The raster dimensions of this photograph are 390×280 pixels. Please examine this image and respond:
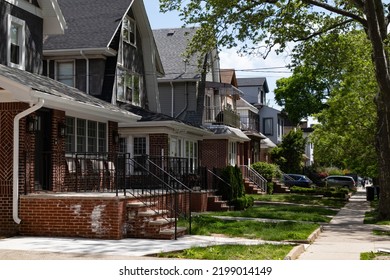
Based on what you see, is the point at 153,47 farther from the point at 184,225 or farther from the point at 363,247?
the point at 363,247

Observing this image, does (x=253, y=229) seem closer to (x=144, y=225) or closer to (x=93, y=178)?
(x=144, y=225)

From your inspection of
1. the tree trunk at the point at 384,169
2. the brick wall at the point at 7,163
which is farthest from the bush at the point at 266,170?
the brick wall at the point at 7,163

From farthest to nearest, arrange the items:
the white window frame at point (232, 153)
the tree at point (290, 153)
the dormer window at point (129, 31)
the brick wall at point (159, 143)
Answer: the tree at point (290, 153), the white window frame at point (232, 153), the dormer window at point (129, 31), the brick wall at point (159, 143)

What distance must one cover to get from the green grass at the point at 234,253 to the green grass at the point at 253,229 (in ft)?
7.98

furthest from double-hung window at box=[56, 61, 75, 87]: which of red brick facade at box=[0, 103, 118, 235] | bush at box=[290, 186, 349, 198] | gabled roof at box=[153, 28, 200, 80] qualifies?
bush at box=[290, 186, 349, 198]

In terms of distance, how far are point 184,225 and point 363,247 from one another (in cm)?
496

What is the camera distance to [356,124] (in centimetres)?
3662

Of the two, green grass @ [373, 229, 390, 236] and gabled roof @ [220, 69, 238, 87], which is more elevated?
gabled roof @ [220, 69, 238, 87]

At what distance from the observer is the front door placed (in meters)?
16.8

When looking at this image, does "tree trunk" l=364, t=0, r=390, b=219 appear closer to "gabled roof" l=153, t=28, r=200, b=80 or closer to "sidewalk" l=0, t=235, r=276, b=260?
"sidewalk" l=0, t=235, r=276, b=260

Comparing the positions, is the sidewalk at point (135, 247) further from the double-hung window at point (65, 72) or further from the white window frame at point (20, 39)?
the double-hung window at point (65, 72)

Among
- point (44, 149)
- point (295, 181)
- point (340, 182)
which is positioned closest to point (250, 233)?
point (44, 149)

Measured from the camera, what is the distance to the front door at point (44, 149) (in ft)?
55.2

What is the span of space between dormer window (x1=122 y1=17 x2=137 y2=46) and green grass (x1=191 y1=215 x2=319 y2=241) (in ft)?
38.6
